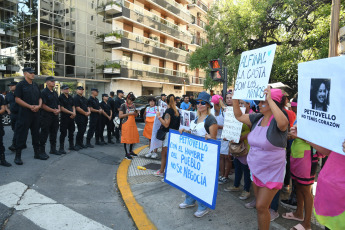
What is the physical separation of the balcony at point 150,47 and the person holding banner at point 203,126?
82.8 ft

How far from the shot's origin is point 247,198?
396cm

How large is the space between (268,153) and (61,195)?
3.35 meters

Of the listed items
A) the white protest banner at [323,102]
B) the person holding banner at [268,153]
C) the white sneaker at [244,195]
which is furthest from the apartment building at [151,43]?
the white protest banner at [323,102]

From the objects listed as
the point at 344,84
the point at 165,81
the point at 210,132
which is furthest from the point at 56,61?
the point at 344,84

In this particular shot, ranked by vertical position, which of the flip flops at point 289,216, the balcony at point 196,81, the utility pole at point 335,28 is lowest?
the flip flops at point 289,216

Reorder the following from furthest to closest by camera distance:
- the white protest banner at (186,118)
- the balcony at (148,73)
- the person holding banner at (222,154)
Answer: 1. the balcony at (148,73)
2. the person holding banner at (222,154)
3. the white protest banner at (186,118)

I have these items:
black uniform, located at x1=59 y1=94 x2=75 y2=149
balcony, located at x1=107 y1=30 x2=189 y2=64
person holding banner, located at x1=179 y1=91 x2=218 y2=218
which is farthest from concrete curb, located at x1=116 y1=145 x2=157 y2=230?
balcony, located at x1=107 y1=30 x2=189 y2=64

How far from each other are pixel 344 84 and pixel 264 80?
3.44 feet

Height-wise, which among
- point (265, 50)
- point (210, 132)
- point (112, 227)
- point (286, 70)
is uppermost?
point (286, 70)

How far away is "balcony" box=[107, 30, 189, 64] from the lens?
2764cm

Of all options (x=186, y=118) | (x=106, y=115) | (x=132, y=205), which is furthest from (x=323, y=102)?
(x=106, y=115)

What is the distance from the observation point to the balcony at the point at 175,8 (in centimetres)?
3346

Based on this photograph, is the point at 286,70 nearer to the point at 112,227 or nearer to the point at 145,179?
the point at 145,179

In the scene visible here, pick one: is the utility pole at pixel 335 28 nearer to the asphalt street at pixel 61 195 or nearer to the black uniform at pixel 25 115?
the asphalt street at pixel 61 195
